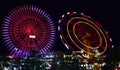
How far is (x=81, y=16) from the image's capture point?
64.8 m

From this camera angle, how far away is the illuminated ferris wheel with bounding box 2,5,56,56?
53.6 metres

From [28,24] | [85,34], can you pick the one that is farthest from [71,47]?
[28,24]

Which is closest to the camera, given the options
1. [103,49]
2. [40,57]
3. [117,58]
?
[117,58]

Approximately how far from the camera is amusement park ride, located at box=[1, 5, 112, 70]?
54031 mm

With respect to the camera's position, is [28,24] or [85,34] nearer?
[28,24]

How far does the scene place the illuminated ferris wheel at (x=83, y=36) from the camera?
199 feet

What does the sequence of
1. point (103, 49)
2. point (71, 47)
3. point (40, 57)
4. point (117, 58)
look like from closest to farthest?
point (117, 58)
point (40, 57)
point (71, 47)
point (103, 49)

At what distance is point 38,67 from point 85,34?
40.0ft

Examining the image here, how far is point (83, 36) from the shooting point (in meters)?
62.7

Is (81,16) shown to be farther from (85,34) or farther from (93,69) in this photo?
(93,69)

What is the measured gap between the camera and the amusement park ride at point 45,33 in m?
54.0

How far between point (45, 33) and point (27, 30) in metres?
2.53

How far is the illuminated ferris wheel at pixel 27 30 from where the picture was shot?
53625 mm

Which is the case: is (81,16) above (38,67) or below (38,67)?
above
